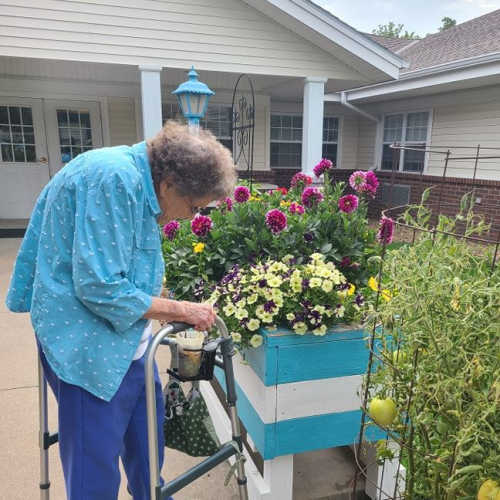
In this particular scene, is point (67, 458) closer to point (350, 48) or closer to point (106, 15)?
point (106, 15)

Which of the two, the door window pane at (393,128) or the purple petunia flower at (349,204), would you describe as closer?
the purple petunia flower at (349,204)

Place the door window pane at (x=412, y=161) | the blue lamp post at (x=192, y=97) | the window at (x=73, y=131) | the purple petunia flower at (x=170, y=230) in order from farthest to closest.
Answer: the door window pane at (x=412, y=161)
the window at (x=73, y=131)
the blue lamp post at (x=192, y=97)
the purple petunia flower at (x=170, y=230)

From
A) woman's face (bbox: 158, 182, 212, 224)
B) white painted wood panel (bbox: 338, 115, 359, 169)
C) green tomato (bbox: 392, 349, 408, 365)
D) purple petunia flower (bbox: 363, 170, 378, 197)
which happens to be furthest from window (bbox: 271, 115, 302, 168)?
green tomato (bbox: 392, 349, 408, 365)

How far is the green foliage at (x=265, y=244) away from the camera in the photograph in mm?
2346

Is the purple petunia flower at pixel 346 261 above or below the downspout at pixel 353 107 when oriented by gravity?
below

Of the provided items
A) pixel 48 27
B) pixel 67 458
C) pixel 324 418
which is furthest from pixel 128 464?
pixel 48 27

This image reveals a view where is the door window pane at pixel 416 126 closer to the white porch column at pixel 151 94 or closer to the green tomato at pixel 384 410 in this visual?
the white porch column at pixel 151 94

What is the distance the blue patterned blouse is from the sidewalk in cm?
114

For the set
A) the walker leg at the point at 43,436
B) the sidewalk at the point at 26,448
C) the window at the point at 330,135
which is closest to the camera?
the walker leg at the point at 43,436

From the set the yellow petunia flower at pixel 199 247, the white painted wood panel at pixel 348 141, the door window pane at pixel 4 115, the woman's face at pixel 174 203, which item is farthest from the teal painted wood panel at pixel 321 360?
the white painted wood panel at pixel 348 141

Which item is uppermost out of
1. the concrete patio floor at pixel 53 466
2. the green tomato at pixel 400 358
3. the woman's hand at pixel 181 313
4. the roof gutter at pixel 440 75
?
the roof gutter at pixel 440 75

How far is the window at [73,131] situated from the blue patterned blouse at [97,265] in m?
7.50

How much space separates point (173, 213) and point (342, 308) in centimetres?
87

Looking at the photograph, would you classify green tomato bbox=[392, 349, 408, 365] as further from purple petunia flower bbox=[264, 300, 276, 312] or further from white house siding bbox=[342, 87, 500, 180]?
white house siding bbox=[342, 87, 500, 180]
